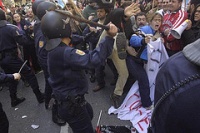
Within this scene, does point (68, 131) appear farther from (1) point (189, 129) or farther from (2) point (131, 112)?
(1) point (189, 129)

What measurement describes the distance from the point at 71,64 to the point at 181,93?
160 cm

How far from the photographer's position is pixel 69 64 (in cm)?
218

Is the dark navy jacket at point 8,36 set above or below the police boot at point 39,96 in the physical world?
above

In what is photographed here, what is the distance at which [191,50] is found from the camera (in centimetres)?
69

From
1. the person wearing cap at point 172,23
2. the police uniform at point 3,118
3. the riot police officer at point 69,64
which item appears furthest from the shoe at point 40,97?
the person wearing cap at point 172,23

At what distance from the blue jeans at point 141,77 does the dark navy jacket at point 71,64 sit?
4.34 ft

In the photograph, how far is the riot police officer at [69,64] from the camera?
215 centimetres

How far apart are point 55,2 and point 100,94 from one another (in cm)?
215

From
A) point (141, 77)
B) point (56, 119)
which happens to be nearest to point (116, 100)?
point (141, 77)

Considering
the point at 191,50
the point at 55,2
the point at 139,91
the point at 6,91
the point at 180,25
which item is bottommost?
the point at 6,91

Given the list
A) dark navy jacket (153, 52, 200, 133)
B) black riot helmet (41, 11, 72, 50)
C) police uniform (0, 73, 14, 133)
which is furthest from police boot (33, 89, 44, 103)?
dark navy jacket (153, 52, 200, 133)

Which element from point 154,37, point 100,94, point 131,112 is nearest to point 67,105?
point 131,112

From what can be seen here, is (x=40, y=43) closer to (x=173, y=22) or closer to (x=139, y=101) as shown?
(x=139, y=101)

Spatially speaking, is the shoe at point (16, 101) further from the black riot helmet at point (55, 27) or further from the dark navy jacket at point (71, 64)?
the black riot helmet at point (55, 27)
